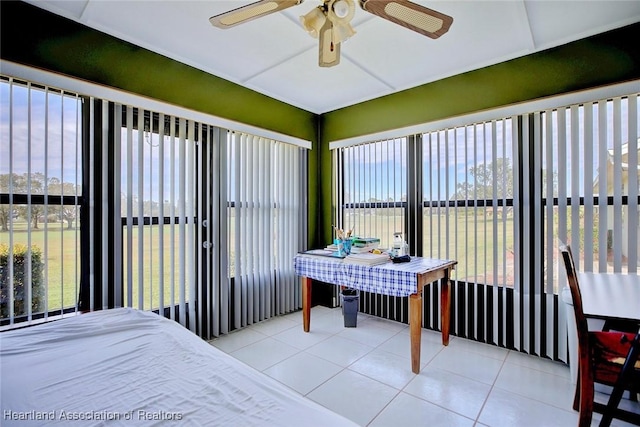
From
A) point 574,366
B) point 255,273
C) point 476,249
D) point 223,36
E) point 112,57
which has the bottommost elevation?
point 574,366

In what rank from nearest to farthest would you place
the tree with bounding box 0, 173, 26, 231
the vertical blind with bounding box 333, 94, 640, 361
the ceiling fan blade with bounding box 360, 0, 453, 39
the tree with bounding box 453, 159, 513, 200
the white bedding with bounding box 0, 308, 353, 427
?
the white bedding with bounding box 0, 308, 353, 427 → the ceiling fan blade with bounding box 360, 0, 453, 39 → the tree with bounding box 0, 173, 26, 231 → the vertical blind with bounding box 333, 94, 640, 361 → the tree with bounding box 453, 159, 513, 200

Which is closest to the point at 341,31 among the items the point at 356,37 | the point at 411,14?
the point at 411,14

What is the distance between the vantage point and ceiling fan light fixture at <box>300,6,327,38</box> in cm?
155

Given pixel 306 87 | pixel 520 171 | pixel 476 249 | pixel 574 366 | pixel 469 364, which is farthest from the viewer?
pixel 306 87

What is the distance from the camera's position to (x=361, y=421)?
182cm

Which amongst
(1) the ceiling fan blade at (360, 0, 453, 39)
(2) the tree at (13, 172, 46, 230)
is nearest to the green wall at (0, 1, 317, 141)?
(2) the tree at (13, 172, 46, 230)

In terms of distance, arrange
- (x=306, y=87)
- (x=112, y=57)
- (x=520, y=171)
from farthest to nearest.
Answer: (x=306, y=87) < (x=520, y=171) < (x=112, y=57)

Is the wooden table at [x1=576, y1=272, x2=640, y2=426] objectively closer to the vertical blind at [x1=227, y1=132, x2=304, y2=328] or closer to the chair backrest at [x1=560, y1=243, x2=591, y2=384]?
the chair backrest at [x1=560, y1=243, x2=591, y2=384]

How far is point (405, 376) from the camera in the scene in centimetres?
231

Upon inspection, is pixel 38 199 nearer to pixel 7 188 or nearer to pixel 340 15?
pixel 7 188

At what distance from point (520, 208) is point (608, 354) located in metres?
1.35

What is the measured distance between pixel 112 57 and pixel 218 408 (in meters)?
2.69

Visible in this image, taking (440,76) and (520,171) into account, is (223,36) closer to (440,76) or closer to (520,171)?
(440,76)

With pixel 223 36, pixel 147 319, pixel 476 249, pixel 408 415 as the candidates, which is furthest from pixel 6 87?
pixel 476 249
